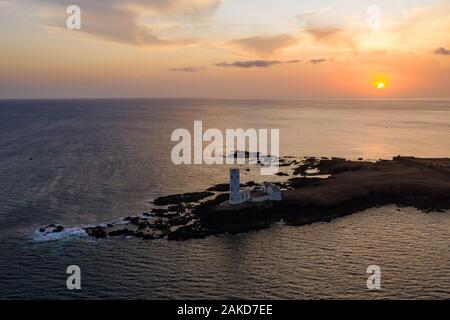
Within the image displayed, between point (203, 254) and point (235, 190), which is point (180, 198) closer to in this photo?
point (235, 190)

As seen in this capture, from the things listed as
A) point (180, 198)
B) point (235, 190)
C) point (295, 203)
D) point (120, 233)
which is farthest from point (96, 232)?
point (295, 203)

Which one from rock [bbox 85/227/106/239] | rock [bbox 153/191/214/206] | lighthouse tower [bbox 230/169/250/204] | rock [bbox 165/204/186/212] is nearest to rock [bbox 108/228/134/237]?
rock [bbox 85/227/106/239]

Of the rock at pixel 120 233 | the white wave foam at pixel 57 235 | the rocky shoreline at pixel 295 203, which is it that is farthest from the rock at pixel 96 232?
the rock at pixel 120 233

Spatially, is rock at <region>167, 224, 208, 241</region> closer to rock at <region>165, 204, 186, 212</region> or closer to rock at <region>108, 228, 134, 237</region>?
rock at <region>108, 228, 134, 237</region>

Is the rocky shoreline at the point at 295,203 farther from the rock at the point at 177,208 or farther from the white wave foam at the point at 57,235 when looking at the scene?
the white wave foam at the point at 57,235
